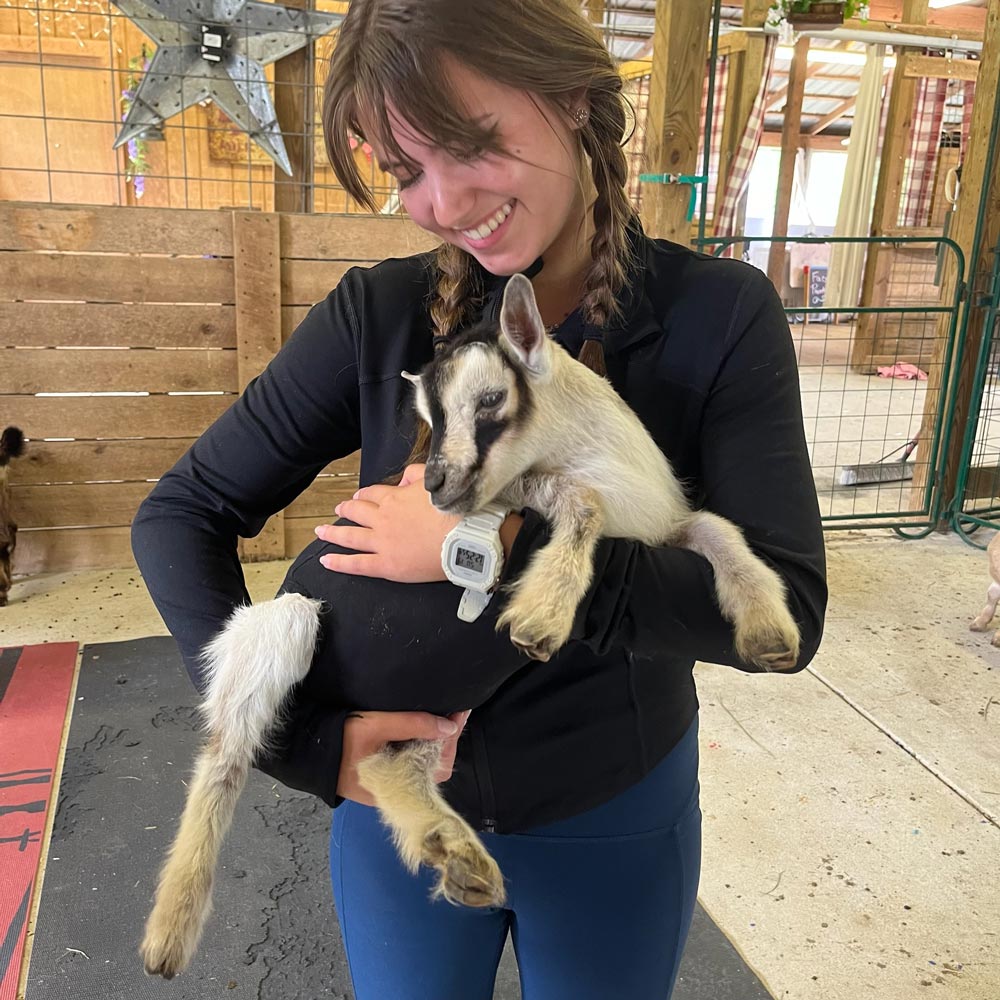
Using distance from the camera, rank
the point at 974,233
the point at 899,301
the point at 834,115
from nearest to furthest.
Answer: the point at 974,233, the point at 899,301, the point at 834,115

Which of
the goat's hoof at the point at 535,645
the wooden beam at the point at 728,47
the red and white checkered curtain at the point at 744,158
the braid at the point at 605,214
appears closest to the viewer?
the goat's hoof at the point at 535,645

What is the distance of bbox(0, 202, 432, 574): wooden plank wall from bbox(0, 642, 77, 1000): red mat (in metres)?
1.02

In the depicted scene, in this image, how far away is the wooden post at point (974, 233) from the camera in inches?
205

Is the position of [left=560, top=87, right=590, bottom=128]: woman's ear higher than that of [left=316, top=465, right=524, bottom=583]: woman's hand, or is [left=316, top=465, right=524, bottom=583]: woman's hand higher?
[left=560, top=87, right=590, bottom=128]: woman's ear

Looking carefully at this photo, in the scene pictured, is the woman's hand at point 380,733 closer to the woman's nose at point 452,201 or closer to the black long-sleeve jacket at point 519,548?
the black long-sleeve jacket at point 519,548

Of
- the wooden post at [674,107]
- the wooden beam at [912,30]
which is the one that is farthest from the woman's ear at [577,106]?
the wooden beam at [912,30]

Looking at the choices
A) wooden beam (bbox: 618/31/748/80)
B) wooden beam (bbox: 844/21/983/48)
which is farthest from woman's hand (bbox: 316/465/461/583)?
wooden beam (bbox: 844/21/983/48)

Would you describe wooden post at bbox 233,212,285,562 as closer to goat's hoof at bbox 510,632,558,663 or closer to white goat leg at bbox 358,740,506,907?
white goat leg at bbox 358,740,506,907

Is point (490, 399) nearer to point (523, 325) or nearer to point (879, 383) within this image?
point (523, 325)

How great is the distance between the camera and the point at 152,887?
247 centimetres

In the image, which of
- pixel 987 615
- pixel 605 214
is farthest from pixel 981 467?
pixel 605 214

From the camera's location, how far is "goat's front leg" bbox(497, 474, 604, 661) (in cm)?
103

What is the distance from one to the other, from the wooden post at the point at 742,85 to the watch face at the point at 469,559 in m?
8.35

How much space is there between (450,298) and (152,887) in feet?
6.51
